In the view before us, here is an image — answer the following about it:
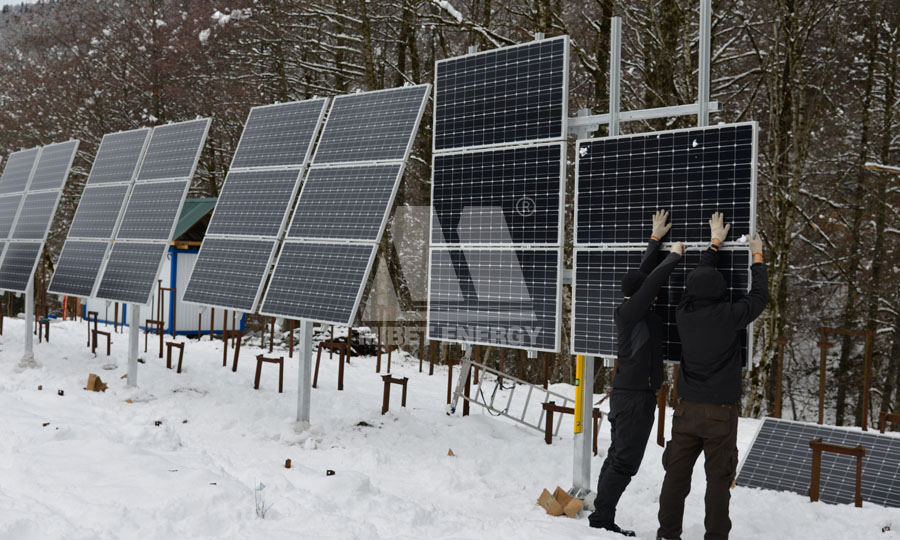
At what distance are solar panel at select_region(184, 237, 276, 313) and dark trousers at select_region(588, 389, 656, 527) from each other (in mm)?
4884

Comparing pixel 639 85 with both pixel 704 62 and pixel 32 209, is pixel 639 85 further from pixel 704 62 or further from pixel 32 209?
pixel 32 209

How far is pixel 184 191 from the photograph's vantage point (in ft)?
33.4

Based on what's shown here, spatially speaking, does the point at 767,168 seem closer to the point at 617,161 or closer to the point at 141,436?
the point at 617,161

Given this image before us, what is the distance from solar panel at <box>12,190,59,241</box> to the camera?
12430 mm

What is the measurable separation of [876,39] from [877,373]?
29.2 ft

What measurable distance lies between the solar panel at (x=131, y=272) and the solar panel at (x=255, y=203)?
114 centimetres

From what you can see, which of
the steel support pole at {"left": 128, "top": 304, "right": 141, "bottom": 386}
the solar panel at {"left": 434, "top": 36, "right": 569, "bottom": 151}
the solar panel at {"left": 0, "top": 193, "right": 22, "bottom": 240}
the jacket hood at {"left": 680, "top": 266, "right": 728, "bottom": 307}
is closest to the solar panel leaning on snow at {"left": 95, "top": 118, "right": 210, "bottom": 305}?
the steel support pole at {"left": 128, "top": 304, "right": 141, "bottom": 386}

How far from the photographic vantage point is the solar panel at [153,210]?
1013 cm

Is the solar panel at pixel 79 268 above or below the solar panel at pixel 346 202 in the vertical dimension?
below

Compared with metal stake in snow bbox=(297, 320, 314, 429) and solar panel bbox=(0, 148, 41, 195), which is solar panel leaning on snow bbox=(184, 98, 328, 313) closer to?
metal stake in snow bbox=(297, 320, 314, 429)

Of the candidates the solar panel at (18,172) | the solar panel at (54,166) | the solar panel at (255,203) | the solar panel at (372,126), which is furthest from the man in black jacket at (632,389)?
the solar panel at (18,172)

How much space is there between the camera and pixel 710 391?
4.84m

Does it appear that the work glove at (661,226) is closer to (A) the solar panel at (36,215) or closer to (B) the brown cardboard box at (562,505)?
(B) the brown cardboard box at (562,505)

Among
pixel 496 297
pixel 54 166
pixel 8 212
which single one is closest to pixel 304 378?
pixel 496 297
